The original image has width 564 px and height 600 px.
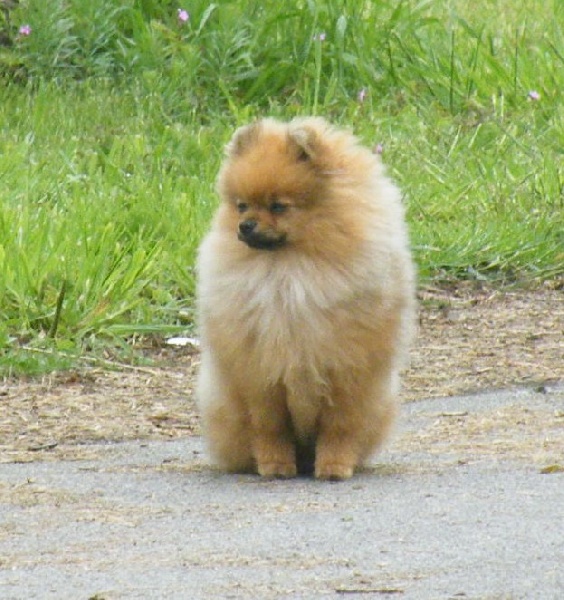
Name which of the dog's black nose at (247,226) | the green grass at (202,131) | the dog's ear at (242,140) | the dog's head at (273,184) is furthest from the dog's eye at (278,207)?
the green grass at (202,131)

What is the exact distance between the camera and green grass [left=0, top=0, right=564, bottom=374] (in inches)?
306

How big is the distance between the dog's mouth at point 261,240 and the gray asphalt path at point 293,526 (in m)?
0.80

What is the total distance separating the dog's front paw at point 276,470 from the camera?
545 cm

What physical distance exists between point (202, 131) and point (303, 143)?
5.10 m

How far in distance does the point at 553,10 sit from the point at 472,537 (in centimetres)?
895

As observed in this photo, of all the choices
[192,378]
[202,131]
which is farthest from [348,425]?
[202,131]

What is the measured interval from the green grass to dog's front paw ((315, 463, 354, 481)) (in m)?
2.12

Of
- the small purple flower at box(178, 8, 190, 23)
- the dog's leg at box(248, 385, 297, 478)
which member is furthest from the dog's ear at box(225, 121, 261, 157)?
the small purple flower at box(178, 8, 190, 23)

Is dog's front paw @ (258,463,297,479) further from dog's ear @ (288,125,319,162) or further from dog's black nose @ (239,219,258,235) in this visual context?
Result: dog's ear @ (288,125,319,162)

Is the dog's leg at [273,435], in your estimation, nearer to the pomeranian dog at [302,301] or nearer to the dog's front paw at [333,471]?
the pomeranian dog at [302,301]

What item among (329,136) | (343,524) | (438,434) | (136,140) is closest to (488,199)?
(136,140)

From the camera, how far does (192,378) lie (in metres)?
Answer: 7.27

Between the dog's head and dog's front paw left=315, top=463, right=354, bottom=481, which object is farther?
dog's front paw left=315, top=463, right=354, bottom=481

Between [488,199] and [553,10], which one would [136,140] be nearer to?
[488,199]
